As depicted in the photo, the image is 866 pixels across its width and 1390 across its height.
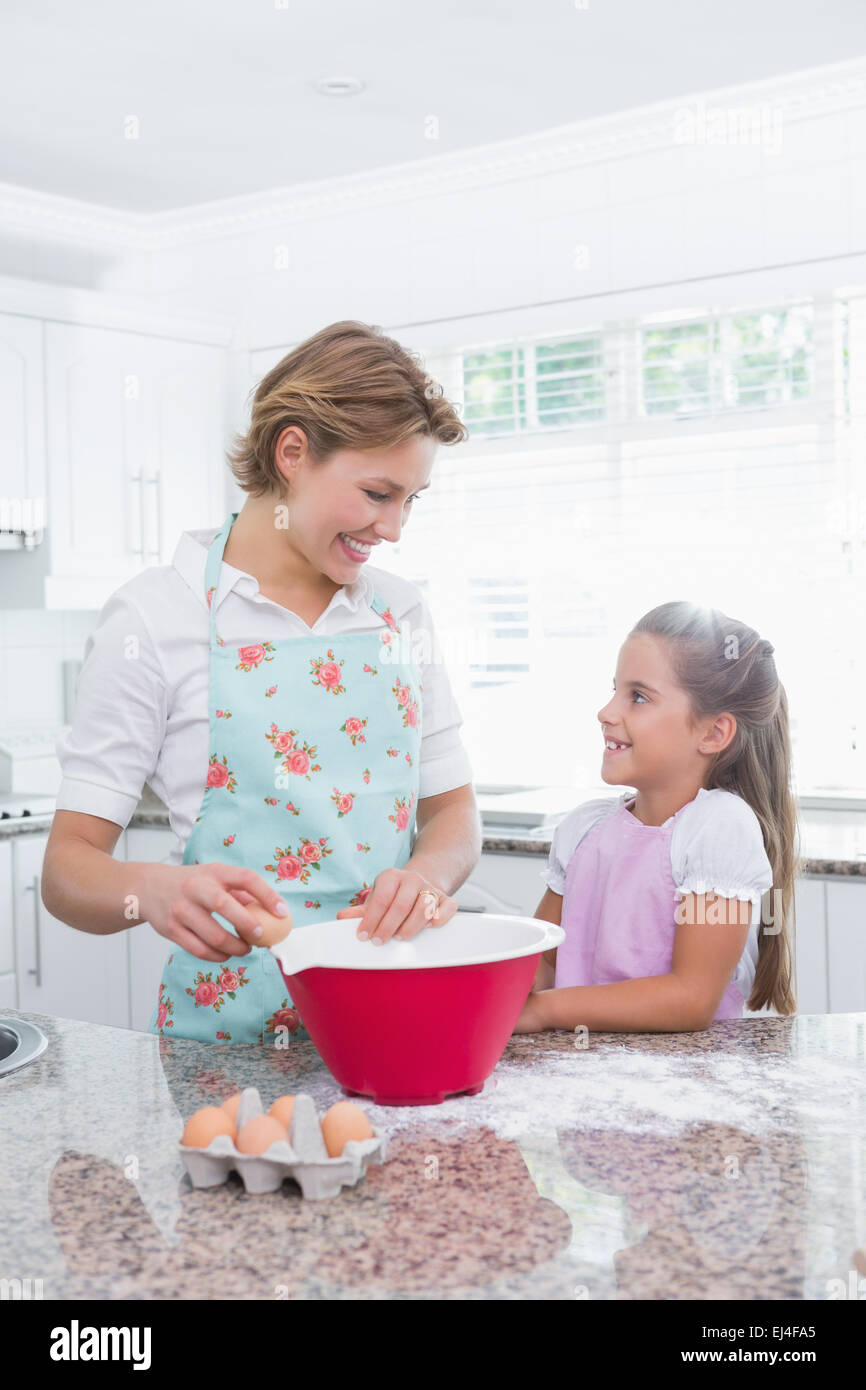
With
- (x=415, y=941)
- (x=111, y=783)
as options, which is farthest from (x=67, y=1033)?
(x=415, y=941)

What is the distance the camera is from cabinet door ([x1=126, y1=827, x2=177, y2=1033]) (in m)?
3.28

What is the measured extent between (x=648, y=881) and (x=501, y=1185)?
588 mm

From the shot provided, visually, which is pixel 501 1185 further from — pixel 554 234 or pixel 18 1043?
pixel 554 234

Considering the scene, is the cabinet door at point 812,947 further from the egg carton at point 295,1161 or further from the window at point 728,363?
the egg carton at point 295,1161

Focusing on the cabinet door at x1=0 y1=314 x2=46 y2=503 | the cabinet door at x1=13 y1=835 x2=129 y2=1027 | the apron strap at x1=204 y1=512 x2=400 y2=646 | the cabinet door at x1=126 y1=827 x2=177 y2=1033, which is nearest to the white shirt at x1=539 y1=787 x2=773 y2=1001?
the apron strap at x1=204 y1=512 x2=400 y2=646

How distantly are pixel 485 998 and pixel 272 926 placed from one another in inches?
6.7

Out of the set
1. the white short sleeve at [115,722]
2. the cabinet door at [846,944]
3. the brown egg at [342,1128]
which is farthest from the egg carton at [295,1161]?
the cabinet door at [846,944]

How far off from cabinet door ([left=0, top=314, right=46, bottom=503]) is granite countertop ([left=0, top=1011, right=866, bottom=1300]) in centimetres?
235

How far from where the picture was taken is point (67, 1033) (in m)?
1.30

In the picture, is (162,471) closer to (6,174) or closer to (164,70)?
(6,174)

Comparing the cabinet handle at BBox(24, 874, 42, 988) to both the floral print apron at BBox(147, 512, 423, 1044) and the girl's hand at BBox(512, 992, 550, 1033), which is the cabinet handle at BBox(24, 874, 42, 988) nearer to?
the floral print apron at BBox(147, 512, 423, 1044)

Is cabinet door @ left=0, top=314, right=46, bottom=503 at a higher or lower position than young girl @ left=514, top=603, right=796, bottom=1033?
higher
